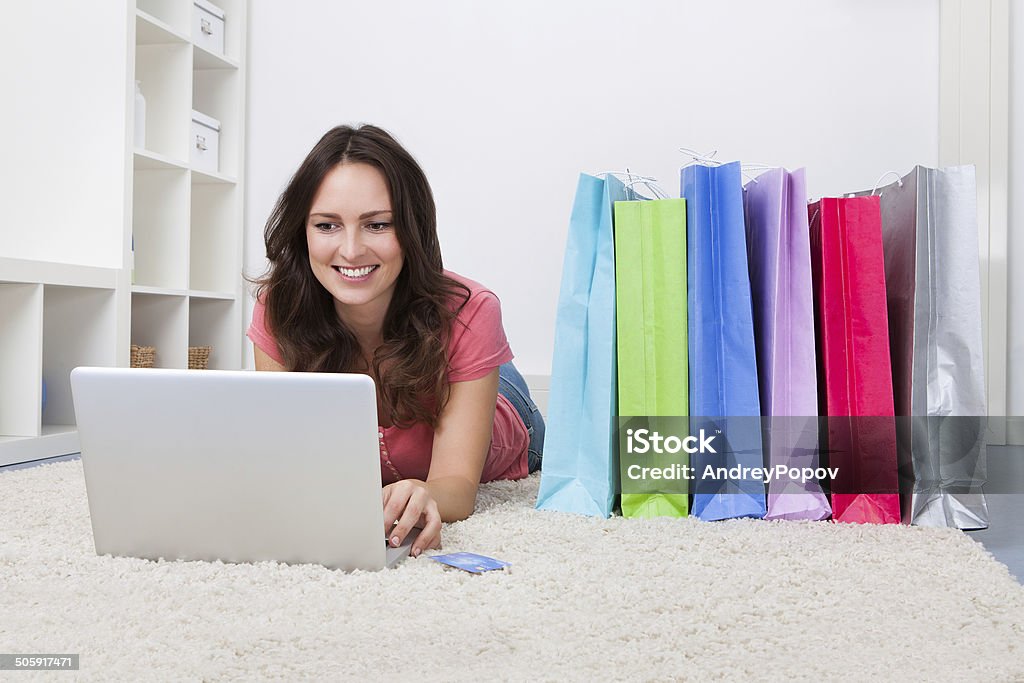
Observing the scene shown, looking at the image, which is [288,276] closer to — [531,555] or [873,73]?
[531,555]

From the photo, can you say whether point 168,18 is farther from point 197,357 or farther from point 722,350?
point 722,350

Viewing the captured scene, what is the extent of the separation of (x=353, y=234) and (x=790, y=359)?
2.14 ft

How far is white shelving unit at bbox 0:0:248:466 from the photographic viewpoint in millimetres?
1952

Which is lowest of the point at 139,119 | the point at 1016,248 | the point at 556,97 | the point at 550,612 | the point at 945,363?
the point at 550,612

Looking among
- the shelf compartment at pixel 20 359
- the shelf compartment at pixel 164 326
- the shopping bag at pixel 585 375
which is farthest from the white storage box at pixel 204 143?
the shopping bag at pixel 585 375

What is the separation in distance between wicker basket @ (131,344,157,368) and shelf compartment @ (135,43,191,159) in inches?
22.4

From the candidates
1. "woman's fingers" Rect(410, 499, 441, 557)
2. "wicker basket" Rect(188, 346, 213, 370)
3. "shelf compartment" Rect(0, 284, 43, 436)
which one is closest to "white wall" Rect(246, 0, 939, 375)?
"wicker basket" Rect(188, 346, 213, 370)

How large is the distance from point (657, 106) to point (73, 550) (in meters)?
1.95

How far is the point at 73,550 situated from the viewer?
100cm

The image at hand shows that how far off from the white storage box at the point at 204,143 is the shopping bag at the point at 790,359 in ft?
6.10

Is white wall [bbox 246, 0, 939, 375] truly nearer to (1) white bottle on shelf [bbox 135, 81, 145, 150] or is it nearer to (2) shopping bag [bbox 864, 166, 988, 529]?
(1) white bottle on shelf [bbox 135, 81, 145, 150]

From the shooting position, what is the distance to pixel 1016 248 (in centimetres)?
224

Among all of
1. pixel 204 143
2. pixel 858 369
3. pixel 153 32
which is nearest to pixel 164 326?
pixel 204 143

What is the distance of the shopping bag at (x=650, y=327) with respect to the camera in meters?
1.30
